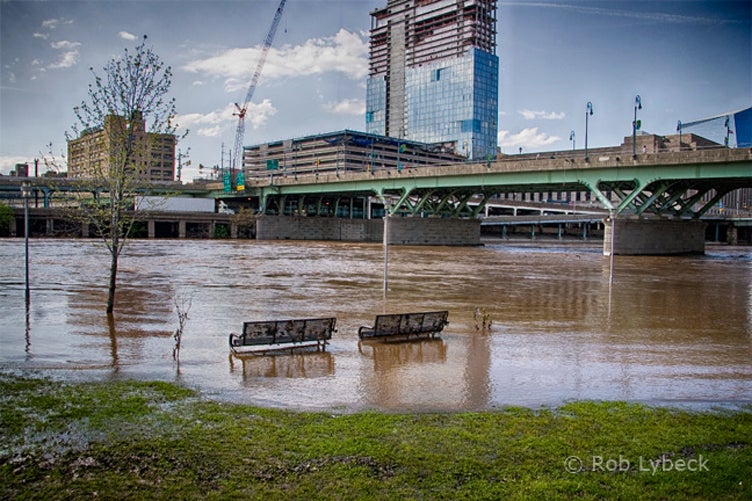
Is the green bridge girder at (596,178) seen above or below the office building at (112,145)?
above

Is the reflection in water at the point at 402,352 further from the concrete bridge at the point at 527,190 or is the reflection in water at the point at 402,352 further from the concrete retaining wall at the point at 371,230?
the concrete retaining wall at the point at 371,230

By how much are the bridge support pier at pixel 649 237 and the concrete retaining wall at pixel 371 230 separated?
30389 mm

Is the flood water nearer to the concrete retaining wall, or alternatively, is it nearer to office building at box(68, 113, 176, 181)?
office building at box(68, 113, 176, 181)

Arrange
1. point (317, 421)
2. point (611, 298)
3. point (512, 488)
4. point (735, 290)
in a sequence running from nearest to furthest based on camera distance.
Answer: point (512, 488) < point (317, 421) < point (611, 298) < point (735, 290)

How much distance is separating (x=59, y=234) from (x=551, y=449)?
345 ft

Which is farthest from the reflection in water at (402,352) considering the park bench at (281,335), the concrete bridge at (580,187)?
the concrete bridge at (580,187)

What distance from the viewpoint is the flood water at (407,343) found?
12.1 metres

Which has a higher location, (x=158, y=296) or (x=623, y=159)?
(x=623, y=159)

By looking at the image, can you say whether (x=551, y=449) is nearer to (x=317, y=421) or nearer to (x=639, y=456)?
(x=639, y=456)

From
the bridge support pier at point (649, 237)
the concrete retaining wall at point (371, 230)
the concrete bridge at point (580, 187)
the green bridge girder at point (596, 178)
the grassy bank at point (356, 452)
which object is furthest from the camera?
the concrete retaining wall at point (371, 230)

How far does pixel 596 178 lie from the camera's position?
65.9m

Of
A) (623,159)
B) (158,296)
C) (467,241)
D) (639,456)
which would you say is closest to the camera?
(639,456)

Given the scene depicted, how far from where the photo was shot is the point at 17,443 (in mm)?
8273

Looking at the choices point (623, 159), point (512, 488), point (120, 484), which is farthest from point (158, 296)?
point (623, 159)
